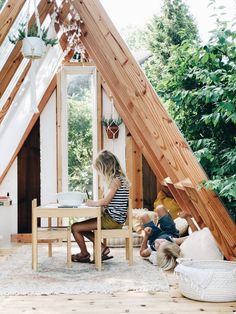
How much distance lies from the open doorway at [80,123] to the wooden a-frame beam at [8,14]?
10.9 ft

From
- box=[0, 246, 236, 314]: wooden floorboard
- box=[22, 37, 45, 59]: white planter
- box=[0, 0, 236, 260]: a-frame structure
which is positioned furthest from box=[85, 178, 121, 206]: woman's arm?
box=[22, 37, 45, 59]: white planter

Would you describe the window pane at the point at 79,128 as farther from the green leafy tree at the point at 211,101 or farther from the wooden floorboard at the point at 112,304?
the wooden floorboard at the point at 112,304

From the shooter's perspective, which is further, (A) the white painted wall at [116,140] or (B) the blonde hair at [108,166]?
(A) the white painted wall at [116,140]

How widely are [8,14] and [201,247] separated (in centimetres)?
222

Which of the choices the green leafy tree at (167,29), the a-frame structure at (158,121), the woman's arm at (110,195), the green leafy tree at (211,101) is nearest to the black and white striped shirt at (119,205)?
the woman's arm at (110,195)

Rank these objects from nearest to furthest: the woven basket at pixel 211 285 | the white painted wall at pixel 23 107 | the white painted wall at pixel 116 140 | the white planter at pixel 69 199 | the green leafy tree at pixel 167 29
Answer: the woven basket at pixel 211 285, the white planter at pixel 69 199, the white painted wall at pixel 23 107, the white painted wall at pixel 116 140, the green leafy tree at pixel 167 29

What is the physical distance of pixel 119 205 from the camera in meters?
4.48

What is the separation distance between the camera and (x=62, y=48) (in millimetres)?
6121

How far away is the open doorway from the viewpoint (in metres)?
6.86

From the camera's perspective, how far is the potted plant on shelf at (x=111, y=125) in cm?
667

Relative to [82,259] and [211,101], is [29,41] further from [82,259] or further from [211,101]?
[82,259]

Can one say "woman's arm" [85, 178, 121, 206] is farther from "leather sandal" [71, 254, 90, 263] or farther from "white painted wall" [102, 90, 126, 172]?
"white painted wall" [102, 90, 126, 172]

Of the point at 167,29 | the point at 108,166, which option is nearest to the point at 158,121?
the point at 108,166

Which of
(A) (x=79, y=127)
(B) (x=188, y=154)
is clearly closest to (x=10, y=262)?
(B) (x=188, y=154)
